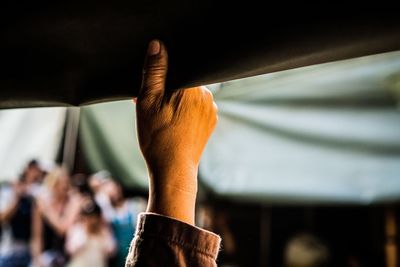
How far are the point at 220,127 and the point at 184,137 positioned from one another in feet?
3.77

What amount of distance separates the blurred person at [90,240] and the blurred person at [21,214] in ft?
0.80

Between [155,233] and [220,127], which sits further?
[220,127]

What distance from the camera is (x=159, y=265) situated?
883 millimetres

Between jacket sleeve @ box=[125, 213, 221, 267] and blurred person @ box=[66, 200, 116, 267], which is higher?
jacket sleeve @ box=[125, 213, 221, 267]

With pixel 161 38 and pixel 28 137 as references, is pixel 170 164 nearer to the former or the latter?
pixel 161 38

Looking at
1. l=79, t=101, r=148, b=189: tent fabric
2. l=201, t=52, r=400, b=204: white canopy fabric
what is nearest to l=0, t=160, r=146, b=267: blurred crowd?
l=79, t=101, r=148, b=189: tent fabric

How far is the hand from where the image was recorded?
0.96 m

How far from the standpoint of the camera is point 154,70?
2.95 ft

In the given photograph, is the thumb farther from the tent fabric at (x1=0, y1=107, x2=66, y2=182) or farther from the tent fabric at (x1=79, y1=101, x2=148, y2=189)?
the tent fabric at (x1=0, y1=107, x2=66, y2=182)

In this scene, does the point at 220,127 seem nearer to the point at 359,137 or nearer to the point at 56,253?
the point at 359,137

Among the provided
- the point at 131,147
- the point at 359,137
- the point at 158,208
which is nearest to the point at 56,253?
the point at 131,147

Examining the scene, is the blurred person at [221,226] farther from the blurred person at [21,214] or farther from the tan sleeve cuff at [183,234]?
the tan sleeve cuff at [183,234]

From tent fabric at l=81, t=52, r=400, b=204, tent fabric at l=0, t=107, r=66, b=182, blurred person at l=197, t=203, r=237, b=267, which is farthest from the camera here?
tent fabric at l=0, t=107, r=66, b=182

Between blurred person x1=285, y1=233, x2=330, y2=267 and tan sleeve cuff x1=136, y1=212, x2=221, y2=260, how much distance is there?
1827 mm
